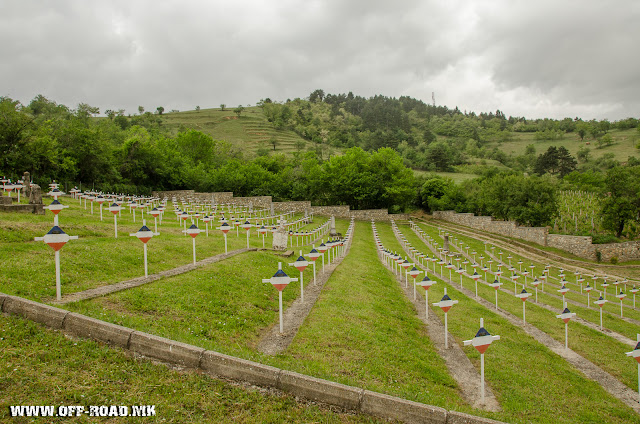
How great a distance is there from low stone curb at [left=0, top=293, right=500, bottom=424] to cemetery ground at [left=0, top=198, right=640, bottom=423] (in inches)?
8.8

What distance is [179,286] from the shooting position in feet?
34.3

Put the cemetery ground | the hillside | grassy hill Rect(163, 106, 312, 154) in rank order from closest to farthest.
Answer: the cemetery ground → the hillside → grassy hill Rect(163, 106, 312, 154)

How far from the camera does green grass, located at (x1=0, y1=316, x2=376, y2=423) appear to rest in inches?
205

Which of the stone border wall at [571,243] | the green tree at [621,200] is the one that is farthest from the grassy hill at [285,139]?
the green tree at [621,200]

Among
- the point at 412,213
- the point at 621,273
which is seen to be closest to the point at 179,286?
the point at 621,273

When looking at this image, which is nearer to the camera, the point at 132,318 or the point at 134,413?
the point at 134,413

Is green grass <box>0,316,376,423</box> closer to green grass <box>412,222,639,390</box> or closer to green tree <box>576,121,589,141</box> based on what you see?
green grass <box>412,222,639,390</box>

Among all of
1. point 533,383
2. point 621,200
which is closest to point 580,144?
point 621,200

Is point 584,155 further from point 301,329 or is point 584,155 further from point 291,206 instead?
point 301,329

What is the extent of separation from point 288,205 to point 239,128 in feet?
254

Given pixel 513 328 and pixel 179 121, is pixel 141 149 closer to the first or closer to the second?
pixel 513 328

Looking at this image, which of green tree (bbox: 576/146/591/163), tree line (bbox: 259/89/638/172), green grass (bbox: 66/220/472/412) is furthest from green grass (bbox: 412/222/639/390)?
green tree (bbox: 576/146/591/163)

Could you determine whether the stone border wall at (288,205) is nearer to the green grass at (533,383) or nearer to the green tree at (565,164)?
the green grass at (533,383)

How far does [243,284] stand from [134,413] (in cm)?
704
